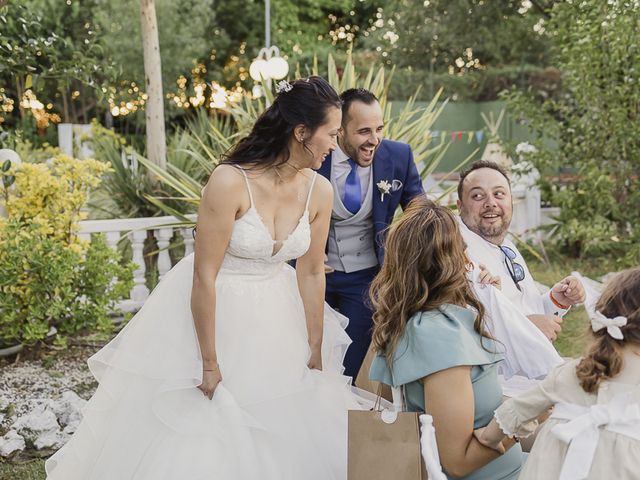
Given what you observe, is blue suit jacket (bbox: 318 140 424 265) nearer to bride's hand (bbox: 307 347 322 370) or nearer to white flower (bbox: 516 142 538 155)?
bride's hand (bbox: 307 347 322 370)

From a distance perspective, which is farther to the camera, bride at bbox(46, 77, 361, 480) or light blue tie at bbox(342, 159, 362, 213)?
light blue tie at bbox(342, 159, 362, 213)

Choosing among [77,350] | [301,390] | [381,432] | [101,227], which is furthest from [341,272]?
[101,227]

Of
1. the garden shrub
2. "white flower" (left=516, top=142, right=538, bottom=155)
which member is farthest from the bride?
"white flower" (left=516, top=142, right=538, bottom=155)

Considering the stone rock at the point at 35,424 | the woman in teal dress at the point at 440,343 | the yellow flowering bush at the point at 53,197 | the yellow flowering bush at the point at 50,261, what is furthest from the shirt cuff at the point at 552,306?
the yellow flowering bush at the point at 53,197

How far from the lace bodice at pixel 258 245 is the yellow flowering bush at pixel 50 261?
2.53 meters

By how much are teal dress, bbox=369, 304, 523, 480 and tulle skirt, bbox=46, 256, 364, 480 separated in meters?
0.63

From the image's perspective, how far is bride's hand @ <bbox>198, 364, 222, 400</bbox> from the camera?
2840 mm

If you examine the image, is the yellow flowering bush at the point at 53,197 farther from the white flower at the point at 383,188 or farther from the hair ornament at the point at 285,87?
the hair ornament at the point at 285,87

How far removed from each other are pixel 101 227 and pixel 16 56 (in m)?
2.38

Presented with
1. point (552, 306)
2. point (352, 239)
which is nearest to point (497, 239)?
point (552, 306)

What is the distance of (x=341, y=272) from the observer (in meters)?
4.05

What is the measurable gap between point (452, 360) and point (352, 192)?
6.29 ft

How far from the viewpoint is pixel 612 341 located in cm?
195

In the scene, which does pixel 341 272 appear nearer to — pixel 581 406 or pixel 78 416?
pixel 78 416
